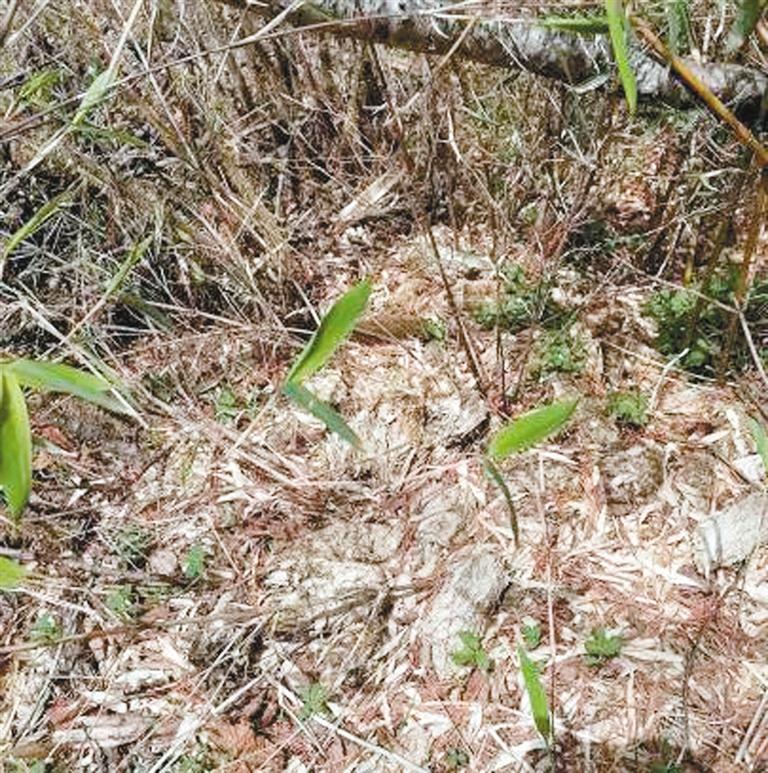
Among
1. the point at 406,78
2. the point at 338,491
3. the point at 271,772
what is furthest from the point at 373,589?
the point at 406,78

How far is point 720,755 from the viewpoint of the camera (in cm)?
142

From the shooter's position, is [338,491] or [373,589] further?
[338,491]

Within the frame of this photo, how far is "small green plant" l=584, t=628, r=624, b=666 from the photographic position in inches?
61.1

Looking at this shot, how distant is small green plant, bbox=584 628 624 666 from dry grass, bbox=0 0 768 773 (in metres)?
0.02

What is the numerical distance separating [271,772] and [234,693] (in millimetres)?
171

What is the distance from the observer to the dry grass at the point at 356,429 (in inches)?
61.9

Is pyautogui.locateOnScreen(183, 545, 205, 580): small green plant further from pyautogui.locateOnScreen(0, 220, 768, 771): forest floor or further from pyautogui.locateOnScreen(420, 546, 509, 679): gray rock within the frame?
pyautogui.locateOnScreen(420, 546, 509, 679): gray rock

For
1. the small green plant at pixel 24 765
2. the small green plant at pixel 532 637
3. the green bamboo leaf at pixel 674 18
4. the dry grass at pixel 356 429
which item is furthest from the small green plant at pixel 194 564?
the green bamboo leaf at pixel 674 18

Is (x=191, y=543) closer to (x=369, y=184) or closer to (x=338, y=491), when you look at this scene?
(x=338, y=491)

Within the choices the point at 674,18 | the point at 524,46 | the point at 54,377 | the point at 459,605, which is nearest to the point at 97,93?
the point at 54,377

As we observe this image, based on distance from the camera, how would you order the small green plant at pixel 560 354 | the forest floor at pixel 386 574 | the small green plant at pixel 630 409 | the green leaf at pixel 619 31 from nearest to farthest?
the green leaf at pixel 619 31
the forest floor at pixel 386 574
the small green plant at pixel 630 409
the small green plant at pixel 560 354

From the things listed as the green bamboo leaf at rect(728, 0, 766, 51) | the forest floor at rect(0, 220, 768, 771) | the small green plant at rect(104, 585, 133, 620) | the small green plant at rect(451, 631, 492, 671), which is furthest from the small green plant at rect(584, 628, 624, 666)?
the green bamboo leaf at rect(728, 0, 766, 51)

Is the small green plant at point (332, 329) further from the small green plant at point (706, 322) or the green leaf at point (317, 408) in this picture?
the small green plant at point (706, 322)

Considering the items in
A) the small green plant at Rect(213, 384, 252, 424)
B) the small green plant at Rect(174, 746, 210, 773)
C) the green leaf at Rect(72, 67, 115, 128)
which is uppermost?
the green leaf at Rect(72, 67, 115, 128)
